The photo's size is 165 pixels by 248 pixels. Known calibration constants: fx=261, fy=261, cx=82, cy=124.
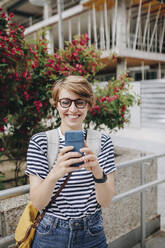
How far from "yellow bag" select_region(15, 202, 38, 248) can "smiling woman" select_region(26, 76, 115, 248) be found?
0.15 ft

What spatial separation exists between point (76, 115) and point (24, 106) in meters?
2.52

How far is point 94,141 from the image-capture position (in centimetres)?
147

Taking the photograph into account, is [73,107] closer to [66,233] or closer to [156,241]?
[66,233]

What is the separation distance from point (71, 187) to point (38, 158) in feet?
0.79

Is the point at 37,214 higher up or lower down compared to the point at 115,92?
lower down

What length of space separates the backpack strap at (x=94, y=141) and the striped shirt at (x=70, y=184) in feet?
0.11

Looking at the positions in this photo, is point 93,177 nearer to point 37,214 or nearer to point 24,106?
point 37,214

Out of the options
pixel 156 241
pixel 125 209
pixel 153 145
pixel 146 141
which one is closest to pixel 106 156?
pixel 125 209

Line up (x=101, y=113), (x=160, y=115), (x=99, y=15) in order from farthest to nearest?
(x=99, y=15) < (x=160, y=115) < (x=101, y=113)

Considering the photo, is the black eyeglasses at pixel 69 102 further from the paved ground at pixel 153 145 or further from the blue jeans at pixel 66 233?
the paved ground at pixel 153 145

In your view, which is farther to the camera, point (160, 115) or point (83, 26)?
point (83, 26)

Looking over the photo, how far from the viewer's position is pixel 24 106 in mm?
3811

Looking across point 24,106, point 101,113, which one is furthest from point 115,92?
point 24,106

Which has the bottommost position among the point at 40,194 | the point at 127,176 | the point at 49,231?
the point at 127,176
